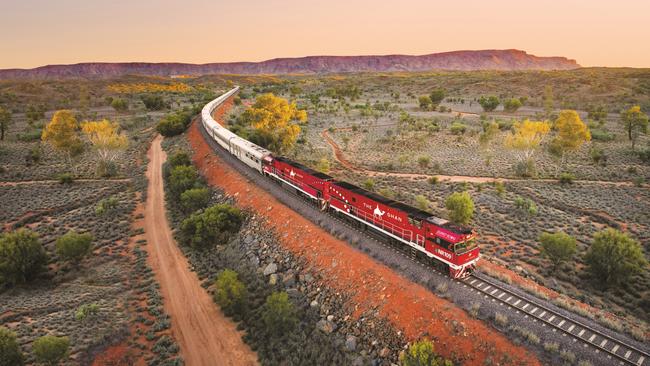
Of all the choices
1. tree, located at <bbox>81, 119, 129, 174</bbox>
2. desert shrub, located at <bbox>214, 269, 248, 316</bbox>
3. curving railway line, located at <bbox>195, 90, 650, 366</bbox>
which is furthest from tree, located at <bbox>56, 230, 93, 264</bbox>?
tree, located at <bbox>81, 119, 129, 174</bbox>

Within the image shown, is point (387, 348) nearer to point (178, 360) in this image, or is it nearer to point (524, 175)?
point (178, 360)

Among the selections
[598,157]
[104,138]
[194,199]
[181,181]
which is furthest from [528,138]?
[104,138]

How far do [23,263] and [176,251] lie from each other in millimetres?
11185

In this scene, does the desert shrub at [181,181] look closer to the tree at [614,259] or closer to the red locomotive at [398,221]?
the red locomotive at [398,221]

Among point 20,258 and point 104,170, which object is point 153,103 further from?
point 20,258

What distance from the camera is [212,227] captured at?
32969 mm

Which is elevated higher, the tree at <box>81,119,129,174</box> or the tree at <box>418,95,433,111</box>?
the tree at <box>418,95,433,111</box>

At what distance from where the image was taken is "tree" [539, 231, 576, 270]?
85.1 feet

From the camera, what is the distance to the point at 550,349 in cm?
1611

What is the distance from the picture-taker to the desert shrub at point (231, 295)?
24.7 meters

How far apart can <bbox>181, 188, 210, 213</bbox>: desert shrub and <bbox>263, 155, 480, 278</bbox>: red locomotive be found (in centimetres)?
1166

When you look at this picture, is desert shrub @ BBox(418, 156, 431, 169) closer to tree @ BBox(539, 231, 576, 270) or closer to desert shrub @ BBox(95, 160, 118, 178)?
tree @ BBox(539, 231, 576, 270)

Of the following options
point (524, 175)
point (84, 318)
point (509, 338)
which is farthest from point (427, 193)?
point (84, 318)

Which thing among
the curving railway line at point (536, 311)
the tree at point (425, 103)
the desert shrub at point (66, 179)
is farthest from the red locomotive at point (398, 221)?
the tree at point (425, 103)
